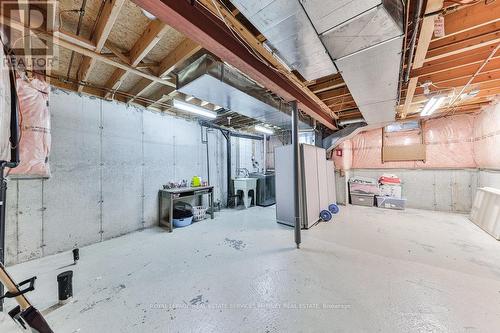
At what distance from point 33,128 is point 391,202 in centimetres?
→ 722

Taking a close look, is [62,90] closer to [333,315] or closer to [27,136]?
[27,136]

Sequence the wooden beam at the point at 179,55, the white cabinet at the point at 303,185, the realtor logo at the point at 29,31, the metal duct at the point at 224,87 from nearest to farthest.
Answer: the realtor logo at the point at 29,31 < the wooden beam at the point at 179,55 < the metal duct at the point at 224,87 < the white cabinet at the point at 303,185

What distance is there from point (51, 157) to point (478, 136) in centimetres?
861

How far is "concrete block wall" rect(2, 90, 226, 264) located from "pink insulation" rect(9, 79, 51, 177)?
1060 millimetres

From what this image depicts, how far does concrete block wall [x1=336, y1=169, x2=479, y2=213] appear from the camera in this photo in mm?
4754

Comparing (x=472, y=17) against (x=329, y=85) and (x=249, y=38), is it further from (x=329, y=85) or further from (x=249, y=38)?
(x=249, y=38)

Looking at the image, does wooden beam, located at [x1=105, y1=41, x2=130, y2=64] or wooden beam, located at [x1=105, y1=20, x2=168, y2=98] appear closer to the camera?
wooden beam, located at [x1=105, y1=20, x2=168, y2=98]

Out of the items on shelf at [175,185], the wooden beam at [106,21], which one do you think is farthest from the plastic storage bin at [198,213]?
the wooden beam at [106,21]

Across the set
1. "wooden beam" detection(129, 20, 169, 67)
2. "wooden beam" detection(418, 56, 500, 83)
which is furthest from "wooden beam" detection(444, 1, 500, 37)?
"wooden beam" detection(129, 20, 169, 67)

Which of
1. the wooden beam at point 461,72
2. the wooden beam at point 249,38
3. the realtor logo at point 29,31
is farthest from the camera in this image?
the wooden beam at point 461,72

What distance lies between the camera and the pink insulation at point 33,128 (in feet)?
6.07

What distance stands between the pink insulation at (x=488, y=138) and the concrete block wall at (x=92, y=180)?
6730 millimetres

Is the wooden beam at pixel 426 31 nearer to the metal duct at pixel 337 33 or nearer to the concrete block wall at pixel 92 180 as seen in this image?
the metal duct at pixel 337 33

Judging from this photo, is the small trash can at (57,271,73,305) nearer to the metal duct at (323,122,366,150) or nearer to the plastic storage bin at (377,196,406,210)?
the metal duct at (323,122,366,150)
